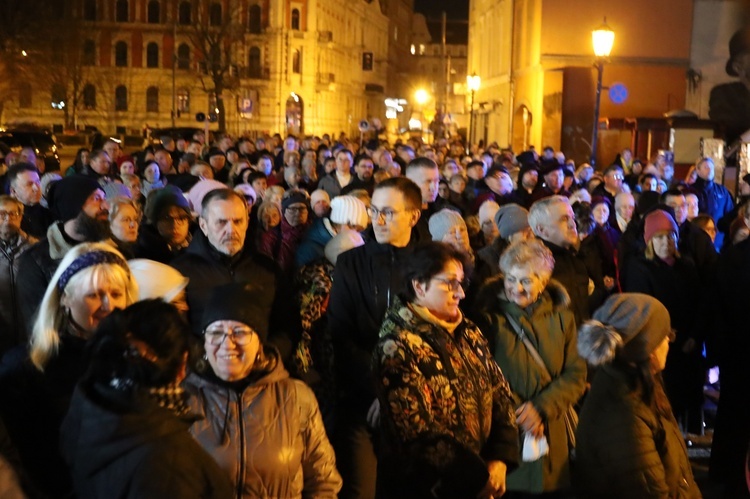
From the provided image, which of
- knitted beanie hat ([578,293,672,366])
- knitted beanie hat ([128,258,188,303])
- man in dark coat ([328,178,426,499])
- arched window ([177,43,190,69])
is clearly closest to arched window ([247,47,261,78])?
arched window ([177,43,190,69])

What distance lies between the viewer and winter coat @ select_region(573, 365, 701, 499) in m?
4.12

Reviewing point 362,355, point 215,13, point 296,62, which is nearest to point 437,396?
point 362,355

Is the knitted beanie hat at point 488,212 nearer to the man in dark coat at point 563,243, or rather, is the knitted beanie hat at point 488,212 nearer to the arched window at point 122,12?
the man in dark coat at point 563,243

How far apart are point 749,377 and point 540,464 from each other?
2.60 m

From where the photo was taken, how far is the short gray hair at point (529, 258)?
5.17 m

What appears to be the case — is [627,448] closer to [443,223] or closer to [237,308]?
[237,308]

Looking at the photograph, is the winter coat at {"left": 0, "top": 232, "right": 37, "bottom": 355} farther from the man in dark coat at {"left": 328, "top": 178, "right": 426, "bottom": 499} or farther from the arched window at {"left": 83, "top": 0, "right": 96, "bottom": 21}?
the arched window at {"left": 83, "top": 0, "right": 96, "bottom": 21}

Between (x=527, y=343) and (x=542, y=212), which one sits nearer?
(x=527, y=343)

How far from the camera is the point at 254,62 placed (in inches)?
2980

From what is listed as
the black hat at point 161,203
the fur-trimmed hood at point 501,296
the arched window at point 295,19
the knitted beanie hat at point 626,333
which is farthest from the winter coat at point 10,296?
the arched window at point 295,19

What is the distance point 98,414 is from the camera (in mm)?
2912

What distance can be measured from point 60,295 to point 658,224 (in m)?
5.10

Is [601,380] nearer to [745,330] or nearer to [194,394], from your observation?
[194,394]

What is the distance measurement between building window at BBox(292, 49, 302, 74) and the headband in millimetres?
74068
